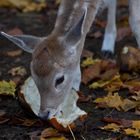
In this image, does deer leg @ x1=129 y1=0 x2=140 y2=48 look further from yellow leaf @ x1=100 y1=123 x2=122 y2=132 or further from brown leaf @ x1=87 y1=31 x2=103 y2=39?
brown leaf @ x1=87 y1=31 x2=103 y2=39

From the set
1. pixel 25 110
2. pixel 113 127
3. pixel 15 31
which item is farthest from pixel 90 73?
pixel 15 31

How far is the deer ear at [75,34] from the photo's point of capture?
19.2 feet

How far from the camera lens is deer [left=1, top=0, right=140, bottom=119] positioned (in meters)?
5.82

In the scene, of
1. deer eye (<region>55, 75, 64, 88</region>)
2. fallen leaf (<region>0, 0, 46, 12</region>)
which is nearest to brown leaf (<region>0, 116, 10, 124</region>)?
deer eye (<region>55, 75, 64, 88</region>)

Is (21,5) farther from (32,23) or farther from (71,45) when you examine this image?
(71,45)

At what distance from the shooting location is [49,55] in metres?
5.84

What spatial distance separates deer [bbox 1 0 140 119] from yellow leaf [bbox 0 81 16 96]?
84cm

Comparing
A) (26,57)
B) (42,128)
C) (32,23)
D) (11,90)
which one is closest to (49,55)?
(42,128)

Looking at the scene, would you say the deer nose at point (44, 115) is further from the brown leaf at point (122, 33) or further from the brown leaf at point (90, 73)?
the brown leaf at point (122, 33)

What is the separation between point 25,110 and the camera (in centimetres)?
635

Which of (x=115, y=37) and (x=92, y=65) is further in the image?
(x=115, y=37)

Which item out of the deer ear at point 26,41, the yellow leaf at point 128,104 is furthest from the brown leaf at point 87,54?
the deer ear at point 26,41

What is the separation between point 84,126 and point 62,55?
0.72m

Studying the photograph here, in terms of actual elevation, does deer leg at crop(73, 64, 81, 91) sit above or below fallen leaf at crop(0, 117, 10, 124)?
above
